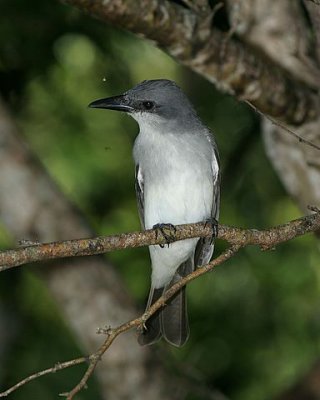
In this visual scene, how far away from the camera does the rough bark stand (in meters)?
6.09

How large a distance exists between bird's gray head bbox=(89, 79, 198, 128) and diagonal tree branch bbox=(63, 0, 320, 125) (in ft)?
0.72

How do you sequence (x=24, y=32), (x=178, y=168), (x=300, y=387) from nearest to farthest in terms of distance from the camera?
(x=178, y=168) < (x=300, y=387) < (x=24, y=32)

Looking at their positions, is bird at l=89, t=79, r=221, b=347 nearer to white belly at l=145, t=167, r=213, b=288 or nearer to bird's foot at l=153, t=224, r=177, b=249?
white belly at l=145, t=167, r=213, b=288

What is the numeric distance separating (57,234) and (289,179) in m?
1.61

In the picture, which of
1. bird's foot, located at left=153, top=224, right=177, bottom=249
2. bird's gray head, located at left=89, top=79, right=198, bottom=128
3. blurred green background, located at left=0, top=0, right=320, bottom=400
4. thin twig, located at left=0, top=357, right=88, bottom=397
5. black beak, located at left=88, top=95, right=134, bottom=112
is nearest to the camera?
thin twig, located at left=0, top=357, right=88, bottom=397

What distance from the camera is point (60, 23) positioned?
658 centimetres

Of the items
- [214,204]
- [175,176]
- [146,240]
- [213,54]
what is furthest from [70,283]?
[146,240]

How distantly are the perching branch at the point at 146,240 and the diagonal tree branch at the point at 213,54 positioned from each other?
143 centimetres

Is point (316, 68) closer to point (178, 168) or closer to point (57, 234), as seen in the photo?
point (178, 168)

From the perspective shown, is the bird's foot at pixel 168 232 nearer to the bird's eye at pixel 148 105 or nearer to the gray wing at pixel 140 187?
the gray wing at pixel 140 187

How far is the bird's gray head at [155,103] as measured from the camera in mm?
5062

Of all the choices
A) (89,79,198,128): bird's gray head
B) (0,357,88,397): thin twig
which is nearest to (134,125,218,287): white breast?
(89,79,198,128): bird's gray head

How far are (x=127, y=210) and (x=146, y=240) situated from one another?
3.63 m

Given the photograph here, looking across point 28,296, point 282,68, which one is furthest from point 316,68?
point 28,296
